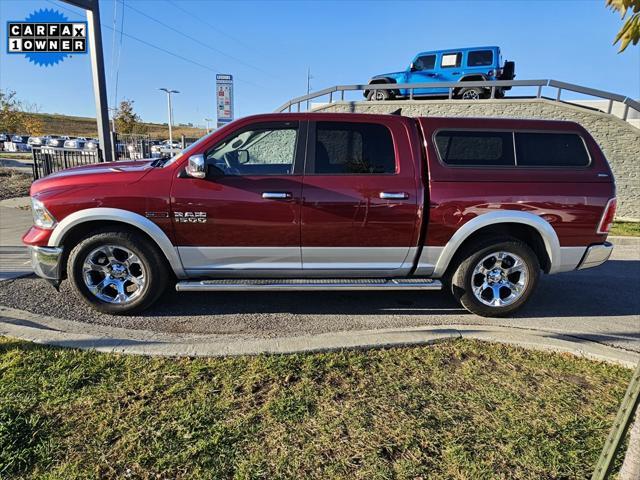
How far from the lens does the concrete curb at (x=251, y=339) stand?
321 centimetres

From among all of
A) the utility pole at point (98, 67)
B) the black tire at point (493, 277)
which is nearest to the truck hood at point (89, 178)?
the black tire at point (493, 277)

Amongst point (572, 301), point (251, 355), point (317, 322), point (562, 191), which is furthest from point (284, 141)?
point (572, 301)

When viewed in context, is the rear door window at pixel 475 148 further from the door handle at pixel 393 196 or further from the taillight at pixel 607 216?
the taillight at pixel 607 216

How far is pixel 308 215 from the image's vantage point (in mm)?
3967

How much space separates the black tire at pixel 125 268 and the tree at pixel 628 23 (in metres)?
3.72

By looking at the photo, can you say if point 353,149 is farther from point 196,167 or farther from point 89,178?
point 89,178

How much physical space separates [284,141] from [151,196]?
1.36 metres

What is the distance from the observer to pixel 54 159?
38.9 ft

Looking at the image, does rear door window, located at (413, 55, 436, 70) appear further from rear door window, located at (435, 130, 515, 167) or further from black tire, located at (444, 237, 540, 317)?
black tire, located at (444, 237, 540, 317)

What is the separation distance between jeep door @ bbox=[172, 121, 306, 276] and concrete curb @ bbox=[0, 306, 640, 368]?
79cm

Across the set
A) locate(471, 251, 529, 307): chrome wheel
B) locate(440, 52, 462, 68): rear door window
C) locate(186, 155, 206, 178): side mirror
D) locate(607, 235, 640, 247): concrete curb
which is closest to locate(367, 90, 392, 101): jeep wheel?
locate(440, 52, 462, 68): rear door window

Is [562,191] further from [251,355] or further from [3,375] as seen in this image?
[3,375]

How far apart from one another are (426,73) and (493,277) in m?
13.9

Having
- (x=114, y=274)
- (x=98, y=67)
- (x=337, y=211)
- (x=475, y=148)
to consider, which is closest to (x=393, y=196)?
(x=337, y=211)
